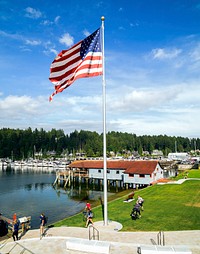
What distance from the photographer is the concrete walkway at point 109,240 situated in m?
13.8

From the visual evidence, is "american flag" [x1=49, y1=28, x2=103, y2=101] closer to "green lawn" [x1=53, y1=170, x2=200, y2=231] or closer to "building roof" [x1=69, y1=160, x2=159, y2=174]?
"green lawn" [x1=53, y1=170, x2=200, y2=231]

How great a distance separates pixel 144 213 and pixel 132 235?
21.8 ft

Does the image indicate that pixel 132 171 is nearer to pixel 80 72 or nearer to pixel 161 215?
pixel 161 215

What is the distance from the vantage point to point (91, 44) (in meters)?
17.7

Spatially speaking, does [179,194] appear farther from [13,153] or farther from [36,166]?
[13,153]

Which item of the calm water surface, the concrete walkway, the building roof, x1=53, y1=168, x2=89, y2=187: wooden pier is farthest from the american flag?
x1=53, y1=168, x2=89, y2=187: wooden pier

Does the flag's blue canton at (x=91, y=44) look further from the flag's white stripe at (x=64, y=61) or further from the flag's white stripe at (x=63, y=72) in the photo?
the flag's white stripe at (x=63, y=72)

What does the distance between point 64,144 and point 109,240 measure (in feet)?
540

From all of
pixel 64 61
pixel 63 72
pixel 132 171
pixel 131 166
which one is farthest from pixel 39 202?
pixel 64 61

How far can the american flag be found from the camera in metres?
17.5

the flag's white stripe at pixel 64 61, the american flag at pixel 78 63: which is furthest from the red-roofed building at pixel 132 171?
the flag's white stripe at pixel 64 61

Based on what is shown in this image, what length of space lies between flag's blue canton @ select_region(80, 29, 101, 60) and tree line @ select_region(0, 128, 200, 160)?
13312cm

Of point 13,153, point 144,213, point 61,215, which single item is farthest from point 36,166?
point 144,213

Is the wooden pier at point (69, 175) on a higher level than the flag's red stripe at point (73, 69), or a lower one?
lower
